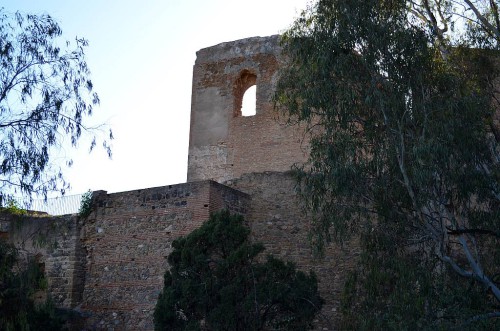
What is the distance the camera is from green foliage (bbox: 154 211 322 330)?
9891 mm

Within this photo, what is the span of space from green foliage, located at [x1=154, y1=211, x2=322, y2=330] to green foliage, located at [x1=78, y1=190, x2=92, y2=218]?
4.87 m

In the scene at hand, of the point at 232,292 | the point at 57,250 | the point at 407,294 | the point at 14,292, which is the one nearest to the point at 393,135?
the point at 407,294

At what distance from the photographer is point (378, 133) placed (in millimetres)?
11227

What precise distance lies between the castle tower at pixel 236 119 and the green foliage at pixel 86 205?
189 inches

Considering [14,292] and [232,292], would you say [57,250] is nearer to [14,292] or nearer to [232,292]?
[14,292]

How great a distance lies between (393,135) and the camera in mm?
10914

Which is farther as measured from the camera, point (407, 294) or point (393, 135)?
point (393, 135)

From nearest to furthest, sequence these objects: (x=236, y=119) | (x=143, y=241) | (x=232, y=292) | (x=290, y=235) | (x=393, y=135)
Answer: (x=232, y=292), (x=393, y=135), (x=143, y=241), (x=290, y=235), (x=236, y=119)

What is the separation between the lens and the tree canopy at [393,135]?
34.8ft

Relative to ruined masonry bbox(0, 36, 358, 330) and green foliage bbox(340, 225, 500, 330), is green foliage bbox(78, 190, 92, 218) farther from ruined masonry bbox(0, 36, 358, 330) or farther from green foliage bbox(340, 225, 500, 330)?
green foliage bbox(340, 225, 500, 330)

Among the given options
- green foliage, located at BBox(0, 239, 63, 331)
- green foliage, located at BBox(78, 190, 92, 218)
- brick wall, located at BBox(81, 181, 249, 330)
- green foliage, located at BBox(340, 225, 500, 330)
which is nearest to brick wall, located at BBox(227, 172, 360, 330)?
brick wall, located at BBox(81, 181, 249, 330)

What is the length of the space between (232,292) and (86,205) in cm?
600

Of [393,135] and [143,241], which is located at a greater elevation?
[393,135]

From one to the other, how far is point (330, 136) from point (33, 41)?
17.5ft
